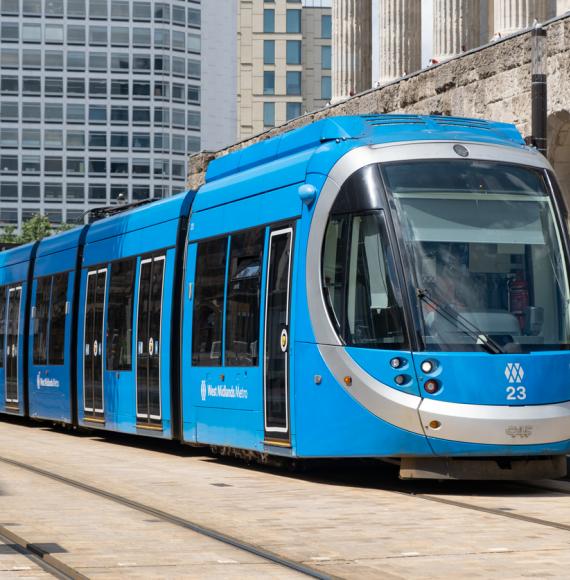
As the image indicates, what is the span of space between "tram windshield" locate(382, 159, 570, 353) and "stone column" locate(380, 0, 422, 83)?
21.3 metres

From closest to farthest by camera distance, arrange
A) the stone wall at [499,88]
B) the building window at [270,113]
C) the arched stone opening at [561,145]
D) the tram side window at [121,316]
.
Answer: the tram side window at [121,316] → the stone wall at [499,88] → the arched stone opening at [561,145] → the building window at [270,113]

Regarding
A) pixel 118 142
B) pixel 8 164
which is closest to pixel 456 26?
pixel 118 142

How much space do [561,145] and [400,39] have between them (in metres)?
11.1

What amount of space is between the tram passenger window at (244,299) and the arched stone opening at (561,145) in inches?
345

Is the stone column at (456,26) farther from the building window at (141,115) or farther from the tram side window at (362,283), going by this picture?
the building window at (141,115)

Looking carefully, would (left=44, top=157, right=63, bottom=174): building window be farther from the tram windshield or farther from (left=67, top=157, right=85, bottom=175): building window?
the tram windshield

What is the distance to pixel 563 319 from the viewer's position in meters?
12.7

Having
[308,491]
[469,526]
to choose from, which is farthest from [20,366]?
[469,526]

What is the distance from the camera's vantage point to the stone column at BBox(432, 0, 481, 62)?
30.7m

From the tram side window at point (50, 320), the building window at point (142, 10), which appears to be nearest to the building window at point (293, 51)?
the building window at point (142, 10)

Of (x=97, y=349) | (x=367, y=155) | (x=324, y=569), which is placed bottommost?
(x=324, y=569)

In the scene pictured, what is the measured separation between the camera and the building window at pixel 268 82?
4786 inches

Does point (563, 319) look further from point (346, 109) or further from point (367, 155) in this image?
point (346, 109)

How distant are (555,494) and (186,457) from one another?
6.18m
